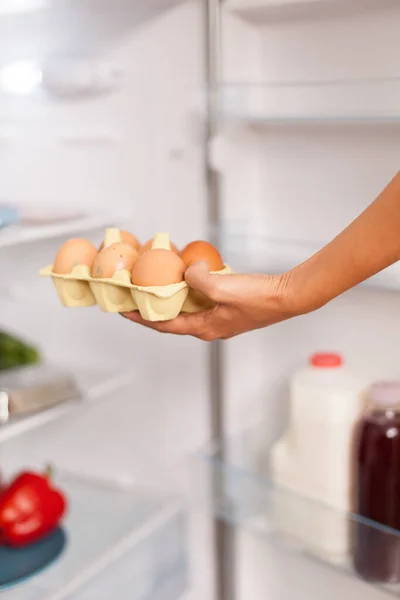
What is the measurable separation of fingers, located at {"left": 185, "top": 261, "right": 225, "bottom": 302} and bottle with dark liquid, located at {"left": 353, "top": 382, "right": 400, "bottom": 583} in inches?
16.5

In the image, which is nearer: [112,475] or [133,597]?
[133,597]

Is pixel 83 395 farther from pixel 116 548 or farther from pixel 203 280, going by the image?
pixel 203 280

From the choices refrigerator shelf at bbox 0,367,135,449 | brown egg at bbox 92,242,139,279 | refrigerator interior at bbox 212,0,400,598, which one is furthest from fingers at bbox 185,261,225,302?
refrigerator shelf at bbox 0,367,135,449

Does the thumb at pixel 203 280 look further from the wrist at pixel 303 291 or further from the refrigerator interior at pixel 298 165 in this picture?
the refrigerator interior at pixel 298 165

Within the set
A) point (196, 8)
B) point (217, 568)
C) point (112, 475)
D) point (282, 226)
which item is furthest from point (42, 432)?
point (196, 8)

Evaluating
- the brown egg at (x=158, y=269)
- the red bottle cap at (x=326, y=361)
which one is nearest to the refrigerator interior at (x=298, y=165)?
the red bottle cap at (x=326, y=361)

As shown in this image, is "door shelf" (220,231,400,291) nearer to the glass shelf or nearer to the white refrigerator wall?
the white refrigerator wall

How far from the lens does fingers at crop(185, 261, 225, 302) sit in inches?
42.1

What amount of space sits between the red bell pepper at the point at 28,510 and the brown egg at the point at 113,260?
0.63 metres

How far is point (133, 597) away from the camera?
5.73 ft

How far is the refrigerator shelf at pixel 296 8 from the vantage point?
4.42 feet

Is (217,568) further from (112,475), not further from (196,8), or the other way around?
(196,8)

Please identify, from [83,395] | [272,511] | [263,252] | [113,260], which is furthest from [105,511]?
[113,260]

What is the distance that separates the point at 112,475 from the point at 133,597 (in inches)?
11.2
